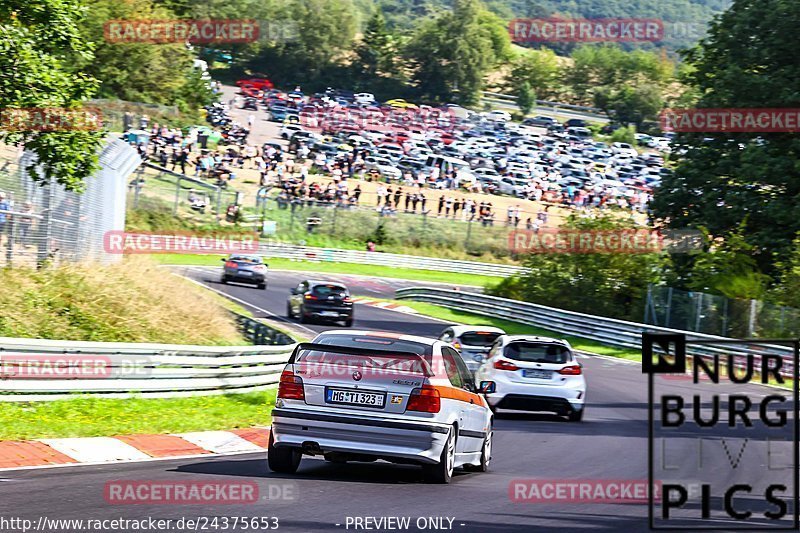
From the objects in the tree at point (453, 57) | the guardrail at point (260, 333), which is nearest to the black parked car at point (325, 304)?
the guardrail at point (260, 333)

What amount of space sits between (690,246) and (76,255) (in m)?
25.7

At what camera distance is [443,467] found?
11.0 m

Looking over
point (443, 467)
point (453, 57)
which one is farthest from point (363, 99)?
point (443, 467)

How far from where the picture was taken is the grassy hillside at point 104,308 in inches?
744

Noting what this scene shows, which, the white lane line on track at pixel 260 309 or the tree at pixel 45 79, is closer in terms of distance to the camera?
the tree at pixel 45 79

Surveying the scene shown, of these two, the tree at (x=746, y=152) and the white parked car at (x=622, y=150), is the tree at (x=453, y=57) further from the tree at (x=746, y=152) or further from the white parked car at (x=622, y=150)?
the tree at (x=746, y=152)

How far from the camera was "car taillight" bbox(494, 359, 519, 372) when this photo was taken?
19359 millimetres

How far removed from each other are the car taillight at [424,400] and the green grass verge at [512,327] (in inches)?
1006

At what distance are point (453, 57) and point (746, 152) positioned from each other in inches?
Answer: 3659

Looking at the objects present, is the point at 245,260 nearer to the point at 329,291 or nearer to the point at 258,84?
the point at 329,291

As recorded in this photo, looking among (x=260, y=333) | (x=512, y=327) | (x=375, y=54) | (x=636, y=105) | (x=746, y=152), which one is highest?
(x=375, y=54)

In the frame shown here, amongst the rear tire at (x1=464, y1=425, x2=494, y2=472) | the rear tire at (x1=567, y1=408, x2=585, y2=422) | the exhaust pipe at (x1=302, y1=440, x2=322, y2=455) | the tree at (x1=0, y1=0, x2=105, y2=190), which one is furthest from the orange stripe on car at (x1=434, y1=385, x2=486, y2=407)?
the tree at (x1=0, y1=0, x2=105, y2=190)

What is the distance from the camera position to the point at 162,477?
10.4 metres

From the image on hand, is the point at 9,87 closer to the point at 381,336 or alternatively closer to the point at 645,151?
the point at 381,336
